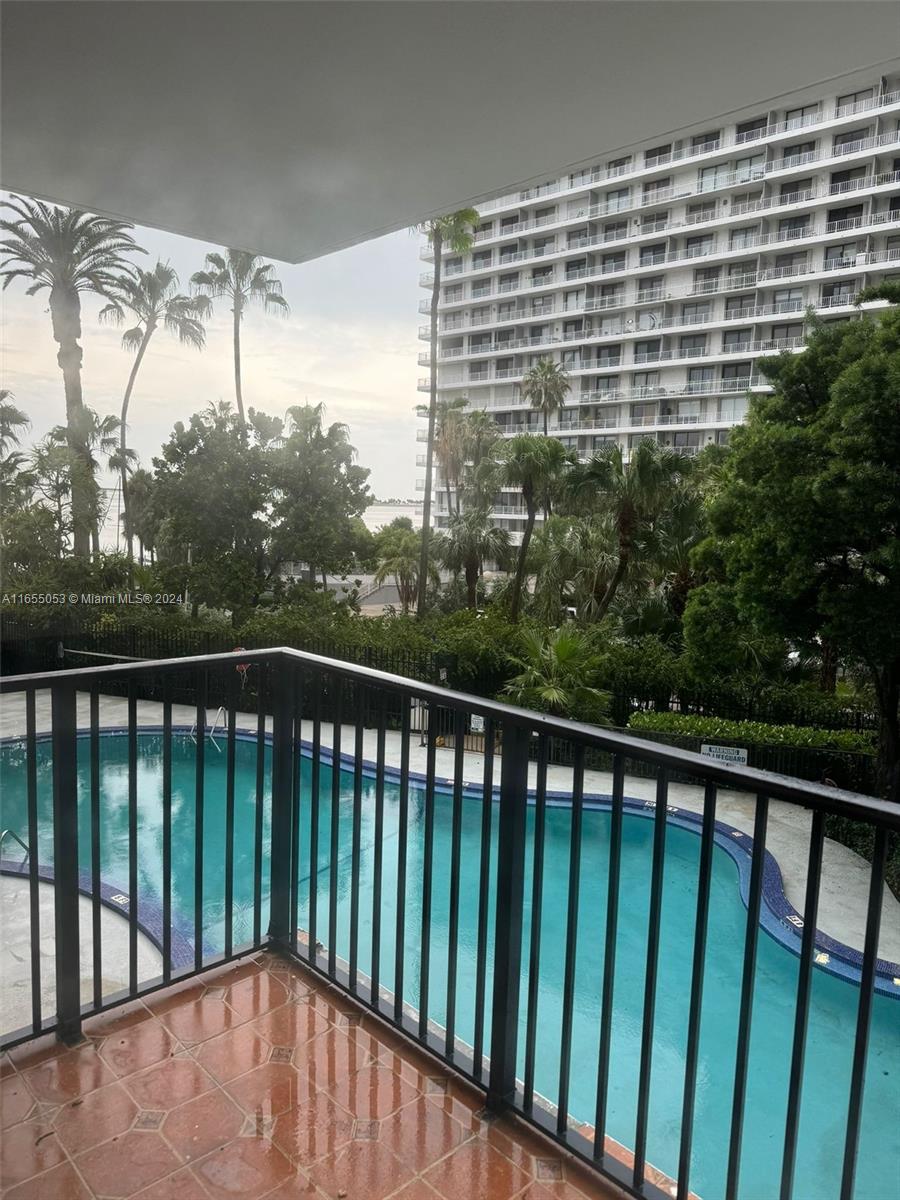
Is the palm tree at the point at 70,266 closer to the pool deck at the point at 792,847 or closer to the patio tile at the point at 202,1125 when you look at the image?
the pool deck at the point at 792,847

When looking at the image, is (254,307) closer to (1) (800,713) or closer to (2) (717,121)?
(1) (800,713)

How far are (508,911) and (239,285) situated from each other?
23.8 m

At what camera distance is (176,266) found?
2073 cm

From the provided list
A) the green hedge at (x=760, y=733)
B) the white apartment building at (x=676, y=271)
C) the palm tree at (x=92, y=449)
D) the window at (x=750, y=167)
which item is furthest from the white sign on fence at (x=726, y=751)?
the window at (x=750, y=167)

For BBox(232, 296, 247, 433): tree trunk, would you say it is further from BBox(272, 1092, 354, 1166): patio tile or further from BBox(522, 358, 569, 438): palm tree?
BBox(272, 1092, 354, 1166): patio tile

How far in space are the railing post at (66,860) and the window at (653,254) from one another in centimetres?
4352

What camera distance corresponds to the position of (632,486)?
499 inches

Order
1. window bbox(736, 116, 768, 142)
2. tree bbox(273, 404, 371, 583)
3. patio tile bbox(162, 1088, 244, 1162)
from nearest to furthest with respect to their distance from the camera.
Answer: patio tile bbox(162, 1088, 244, 1162) → tree bbox(273, 404, 371, 583) → window bbox(736, 116, 768, 142)

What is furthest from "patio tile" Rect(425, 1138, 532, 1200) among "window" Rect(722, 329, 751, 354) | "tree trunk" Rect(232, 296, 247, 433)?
"window" Rect(722, 329, 751, 354)

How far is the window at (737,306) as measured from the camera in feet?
122

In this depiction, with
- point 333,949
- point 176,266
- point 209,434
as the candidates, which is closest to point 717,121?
point 333,949

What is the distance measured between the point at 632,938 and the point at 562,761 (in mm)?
3772

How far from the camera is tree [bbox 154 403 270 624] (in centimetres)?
1378

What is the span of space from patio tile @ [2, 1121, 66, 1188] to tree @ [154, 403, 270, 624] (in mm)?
12815
